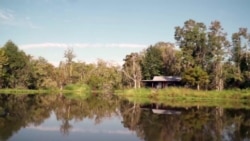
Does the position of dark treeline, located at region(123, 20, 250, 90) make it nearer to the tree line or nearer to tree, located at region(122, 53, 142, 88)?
tree, located at region(122, 53, 142, 88)

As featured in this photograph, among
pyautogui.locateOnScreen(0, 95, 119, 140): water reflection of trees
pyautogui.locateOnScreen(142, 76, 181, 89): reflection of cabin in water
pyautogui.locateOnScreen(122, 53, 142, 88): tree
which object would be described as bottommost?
pyautogui.locateOnScreen(0, 95, 119, 140): water reflection of trees

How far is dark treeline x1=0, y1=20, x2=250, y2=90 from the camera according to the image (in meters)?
60.7

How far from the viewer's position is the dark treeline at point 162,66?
199 feet

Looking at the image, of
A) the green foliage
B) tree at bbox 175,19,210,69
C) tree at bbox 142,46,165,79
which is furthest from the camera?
the green foliage

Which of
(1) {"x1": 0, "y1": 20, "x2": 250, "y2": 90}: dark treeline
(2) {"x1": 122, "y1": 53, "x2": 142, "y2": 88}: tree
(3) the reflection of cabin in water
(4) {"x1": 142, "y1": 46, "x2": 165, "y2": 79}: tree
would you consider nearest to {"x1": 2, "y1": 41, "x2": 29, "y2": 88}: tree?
(1) {"x1": 0, "y1": 20, "x2": 250, "y2": 90}: dark treeline

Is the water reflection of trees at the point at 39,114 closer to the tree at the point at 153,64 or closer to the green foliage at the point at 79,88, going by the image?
the green foliage at the point at 79,88

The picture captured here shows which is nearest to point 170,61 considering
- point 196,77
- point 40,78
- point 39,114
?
point 196,77

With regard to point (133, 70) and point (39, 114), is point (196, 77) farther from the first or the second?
point (39, 114)

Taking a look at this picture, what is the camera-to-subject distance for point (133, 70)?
75.3m

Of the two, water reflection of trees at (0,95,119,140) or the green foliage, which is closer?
water reflection of trees at (0,95,119,140)

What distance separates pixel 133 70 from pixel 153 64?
26.0 feet

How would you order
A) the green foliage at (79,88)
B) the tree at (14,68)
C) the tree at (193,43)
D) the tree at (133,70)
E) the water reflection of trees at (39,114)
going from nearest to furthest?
the water reflection of trees at (39,114)
the tree at (193,43)
the tree at (133,70)
the tree at (14,68)
the green foliage at (79,88)

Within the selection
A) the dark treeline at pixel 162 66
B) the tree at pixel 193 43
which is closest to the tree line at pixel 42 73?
the dark treeline at pixel 162 66

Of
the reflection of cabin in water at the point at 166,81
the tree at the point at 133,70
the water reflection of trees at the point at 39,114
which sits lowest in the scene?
the water reflection of trees at the point at 39,114
